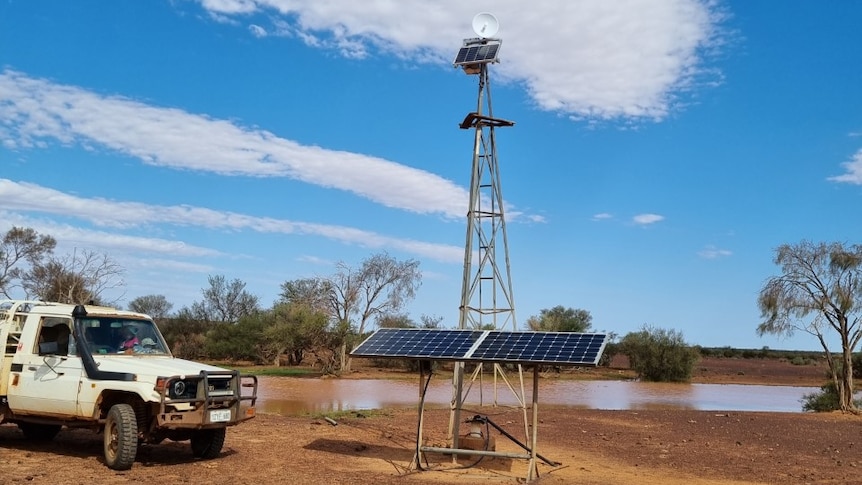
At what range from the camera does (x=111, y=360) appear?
35.5ft

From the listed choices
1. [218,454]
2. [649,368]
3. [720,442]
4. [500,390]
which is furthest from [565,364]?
[649,368]

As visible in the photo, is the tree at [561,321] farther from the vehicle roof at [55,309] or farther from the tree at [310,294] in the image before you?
the vehicle roof at [55,309]

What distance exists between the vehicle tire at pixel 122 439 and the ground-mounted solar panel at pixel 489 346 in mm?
3453

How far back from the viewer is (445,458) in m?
12.9

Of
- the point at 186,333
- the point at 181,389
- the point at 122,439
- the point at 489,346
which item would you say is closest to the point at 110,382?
the point at 122,439

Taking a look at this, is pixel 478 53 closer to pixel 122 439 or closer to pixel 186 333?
pixel 122 439

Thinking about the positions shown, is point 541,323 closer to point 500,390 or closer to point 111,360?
point 500,390

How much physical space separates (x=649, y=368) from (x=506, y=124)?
137 ft

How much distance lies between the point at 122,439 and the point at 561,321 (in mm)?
54330

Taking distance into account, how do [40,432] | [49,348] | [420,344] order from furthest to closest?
1. [40,432]
2. [420,344]
3. [49,348]

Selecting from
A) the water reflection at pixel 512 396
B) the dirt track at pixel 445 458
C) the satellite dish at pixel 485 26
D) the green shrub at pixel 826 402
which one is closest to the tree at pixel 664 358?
the water reflection at pixel 512 396

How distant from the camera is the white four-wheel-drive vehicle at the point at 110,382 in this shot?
10211mm

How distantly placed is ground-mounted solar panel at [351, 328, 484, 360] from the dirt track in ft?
6.19

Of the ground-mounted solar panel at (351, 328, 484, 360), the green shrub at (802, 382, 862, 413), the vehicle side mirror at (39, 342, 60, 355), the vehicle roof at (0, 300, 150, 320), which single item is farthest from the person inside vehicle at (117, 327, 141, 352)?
the green shrub at (802, 382, 862, 413)
